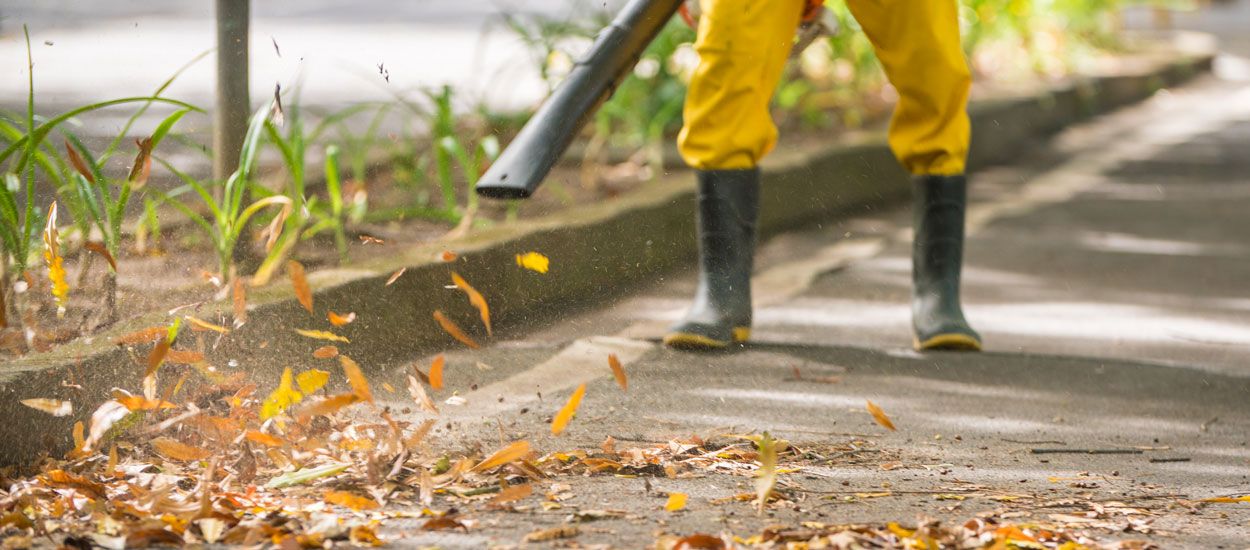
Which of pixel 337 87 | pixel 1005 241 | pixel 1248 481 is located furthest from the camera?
pixel 337 87

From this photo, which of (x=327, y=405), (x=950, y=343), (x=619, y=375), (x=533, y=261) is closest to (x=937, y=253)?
(x=950, y=343)

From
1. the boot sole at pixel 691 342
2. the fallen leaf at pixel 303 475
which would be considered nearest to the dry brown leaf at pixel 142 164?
the fallen leaf at pixel 303 475

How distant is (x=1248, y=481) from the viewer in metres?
2.43

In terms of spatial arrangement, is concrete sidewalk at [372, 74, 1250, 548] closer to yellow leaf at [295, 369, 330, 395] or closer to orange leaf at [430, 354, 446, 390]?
orange leaf at [430, 354, 446, 390]

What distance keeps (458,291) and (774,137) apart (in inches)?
30.7

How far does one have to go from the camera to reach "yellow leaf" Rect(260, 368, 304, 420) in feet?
7.80

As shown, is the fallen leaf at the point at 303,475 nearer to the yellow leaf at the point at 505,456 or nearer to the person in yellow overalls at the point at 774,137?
the yellow leaf at the point at 505,456

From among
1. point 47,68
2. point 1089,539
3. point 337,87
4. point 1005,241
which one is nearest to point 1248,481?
point 1089,539

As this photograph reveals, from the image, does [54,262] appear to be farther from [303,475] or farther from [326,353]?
[303,475]

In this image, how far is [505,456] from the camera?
224cm

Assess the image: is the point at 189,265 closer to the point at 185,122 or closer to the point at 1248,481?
the point at 185,122

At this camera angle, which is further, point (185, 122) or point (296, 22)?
point (296, 22)

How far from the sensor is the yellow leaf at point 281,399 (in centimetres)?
238

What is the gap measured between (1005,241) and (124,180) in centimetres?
298
